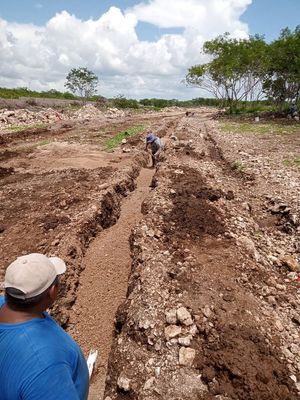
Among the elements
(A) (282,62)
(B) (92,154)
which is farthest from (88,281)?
(A) (282,62)

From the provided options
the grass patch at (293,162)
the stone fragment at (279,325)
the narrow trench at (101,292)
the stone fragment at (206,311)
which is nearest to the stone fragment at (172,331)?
the stone fragment at (206,311)

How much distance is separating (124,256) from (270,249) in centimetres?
278

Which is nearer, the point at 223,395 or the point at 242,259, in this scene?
the point at 223,395

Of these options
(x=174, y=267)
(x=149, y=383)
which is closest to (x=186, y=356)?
(x=149, y=383)

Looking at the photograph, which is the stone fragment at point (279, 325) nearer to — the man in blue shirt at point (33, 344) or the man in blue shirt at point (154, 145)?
the man in blue shirt at point (33, 344)

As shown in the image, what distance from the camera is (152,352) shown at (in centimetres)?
412

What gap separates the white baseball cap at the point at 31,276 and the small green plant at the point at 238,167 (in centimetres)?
999

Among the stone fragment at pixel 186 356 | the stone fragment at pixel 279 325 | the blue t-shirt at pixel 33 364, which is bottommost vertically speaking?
the stone fragment at pixel 279 325

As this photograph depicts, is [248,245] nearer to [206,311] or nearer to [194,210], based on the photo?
[194,210]

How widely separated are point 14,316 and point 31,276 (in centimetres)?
26

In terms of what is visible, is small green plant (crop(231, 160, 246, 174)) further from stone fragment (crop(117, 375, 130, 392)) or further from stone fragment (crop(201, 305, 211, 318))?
stone fragment (crop(117, 375, 130, 392))

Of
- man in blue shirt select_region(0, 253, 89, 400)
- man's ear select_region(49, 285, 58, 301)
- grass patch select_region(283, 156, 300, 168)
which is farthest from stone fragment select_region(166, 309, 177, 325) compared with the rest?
grass patch select_region(283, 156, 300, 168)

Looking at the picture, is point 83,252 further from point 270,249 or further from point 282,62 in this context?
point 282,62

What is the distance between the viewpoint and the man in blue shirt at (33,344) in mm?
1896
